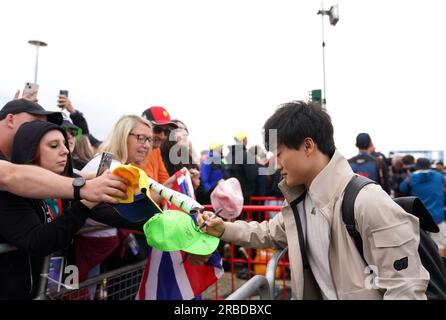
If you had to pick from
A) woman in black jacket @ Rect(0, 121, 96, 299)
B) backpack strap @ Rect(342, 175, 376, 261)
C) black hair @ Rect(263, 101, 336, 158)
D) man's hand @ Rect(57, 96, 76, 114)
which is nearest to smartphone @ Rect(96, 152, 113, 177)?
woman in black jacket @ Rect(0, 121, 96, 299)

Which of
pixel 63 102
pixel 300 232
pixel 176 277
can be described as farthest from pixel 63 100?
pixel 300 232

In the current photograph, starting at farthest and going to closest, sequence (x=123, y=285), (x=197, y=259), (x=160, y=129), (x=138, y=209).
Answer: (x=160, y=129)
(x=123, y=285)
(x=197, y=259)
(x=138, y=209)

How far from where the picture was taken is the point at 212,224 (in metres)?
1.93

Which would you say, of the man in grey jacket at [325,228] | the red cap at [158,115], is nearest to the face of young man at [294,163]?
the man in grey jacket at [325,228]

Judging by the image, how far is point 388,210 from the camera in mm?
1427

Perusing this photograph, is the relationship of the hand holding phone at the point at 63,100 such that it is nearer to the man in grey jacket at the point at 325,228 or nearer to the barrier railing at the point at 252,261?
the barrier railing at the point at 252,261

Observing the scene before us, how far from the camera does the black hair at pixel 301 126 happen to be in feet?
5.78

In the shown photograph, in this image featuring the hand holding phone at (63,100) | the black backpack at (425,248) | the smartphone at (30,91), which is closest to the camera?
the black backpack at (425,248)

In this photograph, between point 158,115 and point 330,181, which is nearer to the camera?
point 330,181

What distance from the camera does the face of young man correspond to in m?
1.77

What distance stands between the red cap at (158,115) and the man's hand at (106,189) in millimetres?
1822

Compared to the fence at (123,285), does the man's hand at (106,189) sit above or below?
above

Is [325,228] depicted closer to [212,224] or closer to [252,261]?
[212,224]

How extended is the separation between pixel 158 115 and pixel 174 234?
1889mm
